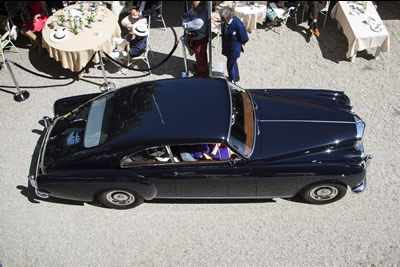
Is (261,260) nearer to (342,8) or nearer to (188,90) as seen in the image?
(188,90)

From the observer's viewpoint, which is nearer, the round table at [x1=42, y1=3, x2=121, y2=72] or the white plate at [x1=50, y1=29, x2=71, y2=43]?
the round table at [x1=42, y1=3, x2=121, y2=72]

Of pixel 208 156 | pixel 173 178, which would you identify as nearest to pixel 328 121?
pixel 208 156

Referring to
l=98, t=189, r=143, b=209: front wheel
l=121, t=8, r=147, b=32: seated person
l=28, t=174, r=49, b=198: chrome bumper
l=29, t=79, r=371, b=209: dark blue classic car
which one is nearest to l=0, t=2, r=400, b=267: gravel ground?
l=98, t=189, r=143, b=209: front wheel

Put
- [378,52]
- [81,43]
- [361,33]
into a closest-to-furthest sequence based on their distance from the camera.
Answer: [81,43] → [361,33] → [378,52]

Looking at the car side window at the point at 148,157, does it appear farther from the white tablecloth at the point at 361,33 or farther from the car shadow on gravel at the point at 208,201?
the white tablecloth at the point at 361,33

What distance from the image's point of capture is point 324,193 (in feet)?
20.2

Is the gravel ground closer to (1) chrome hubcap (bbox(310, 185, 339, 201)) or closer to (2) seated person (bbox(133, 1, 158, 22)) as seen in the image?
(1) chrome hubcap (bbox(310, 185, 339, 201))

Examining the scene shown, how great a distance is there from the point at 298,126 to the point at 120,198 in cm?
287

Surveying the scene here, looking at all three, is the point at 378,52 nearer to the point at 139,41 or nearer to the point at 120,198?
the point at 139,41

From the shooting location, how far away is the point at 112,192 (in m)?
6.18

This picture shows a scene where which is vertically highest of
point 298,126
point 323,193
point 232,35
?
point 232,35

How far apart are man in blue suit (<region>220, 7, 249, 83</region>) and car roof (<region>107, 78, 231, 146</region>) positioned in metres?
1.67

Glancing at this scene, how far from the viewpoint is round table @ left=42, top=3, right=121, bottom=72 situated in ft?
27.4

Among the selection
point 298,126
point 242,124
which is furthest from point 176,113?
point 298,126
